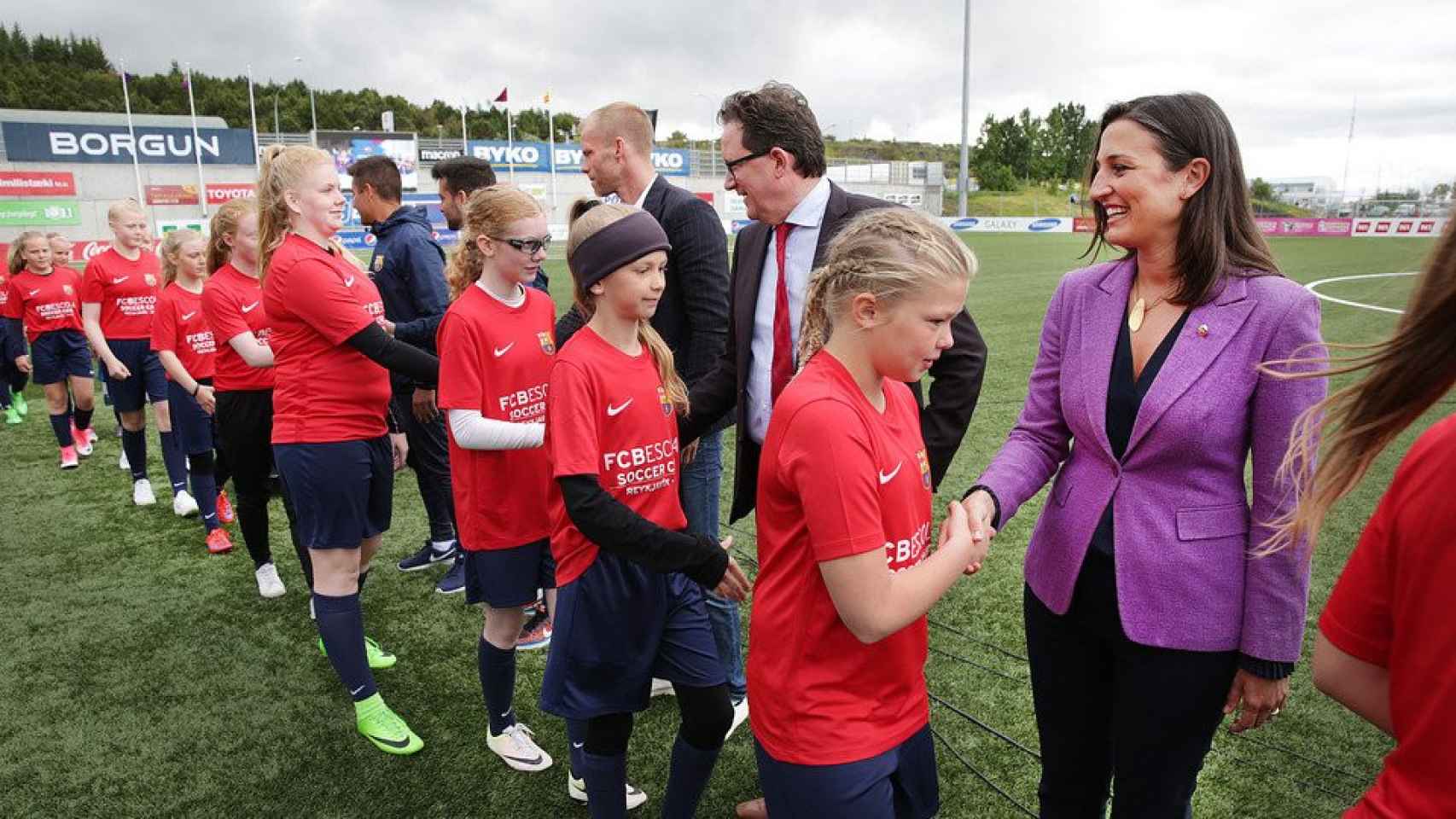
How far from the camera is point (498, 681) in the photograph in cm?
329

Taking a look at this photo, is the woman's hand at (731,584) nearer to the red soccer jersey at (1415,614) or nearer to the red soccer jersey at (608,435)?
the red soccer jersey at (608,435)

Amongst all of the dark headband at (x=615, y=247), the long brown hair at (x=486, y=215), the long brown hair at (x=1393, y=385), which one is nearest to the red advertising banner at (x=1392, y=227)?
the long brown hair at (x=486, y=215)

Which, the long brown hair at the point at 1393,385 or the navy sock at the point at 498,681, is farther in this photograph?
the navy sock at the point at 498,681

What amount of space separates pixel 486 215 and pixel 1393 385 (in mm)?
2747

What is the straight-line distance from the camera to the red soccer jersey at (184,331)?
579 cm

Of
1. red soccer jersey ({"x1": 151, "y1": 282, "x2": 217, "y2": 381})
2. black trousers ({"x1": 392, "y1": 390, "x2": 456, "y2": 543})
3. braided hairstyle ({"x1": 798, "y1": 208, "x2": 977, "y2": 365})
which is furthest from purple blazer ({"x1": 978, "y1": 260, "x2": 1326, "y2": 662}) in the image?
red soccer jersey ({"x1": 151, "y1": 282, "x2": 217, "y2": 381})

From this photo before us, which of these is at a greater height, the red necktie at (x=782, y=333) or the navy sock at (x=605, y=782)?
the red necktie at (x=782, y=333)

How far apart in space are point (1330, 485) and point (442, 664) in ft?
12.9

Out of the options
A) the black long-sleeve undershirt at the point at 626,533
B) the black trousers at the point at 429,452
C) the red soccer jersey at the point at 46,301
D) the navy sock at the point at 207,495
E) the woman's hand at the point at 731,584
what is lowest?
the navy sock at the point at 207,495

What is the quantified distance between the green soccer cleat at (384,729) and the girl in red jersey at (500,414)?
0.49 m

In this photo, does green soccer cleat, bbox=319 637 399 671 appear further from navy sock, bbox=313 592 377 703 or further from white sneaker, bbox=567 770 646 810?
white sneaker, bbox=567 770 646 810

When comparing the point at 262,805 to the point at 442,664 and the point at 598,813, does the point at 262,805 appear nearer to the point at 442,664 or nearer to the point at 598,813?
the point at 442,664

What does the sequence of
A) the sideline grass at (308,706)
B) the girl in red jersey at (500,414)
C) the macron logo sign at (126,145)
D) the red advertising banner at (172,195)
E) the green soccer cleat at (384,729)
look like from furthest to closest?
1. the red advertising banner at (172,195)
2. the macron logo sign at (126,145)
3. the green soccer cleat at (384,729)
4. the sideline grass at (308,706)
5. the girl in red jersey at (500,414)

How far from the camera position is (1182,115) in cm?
192
